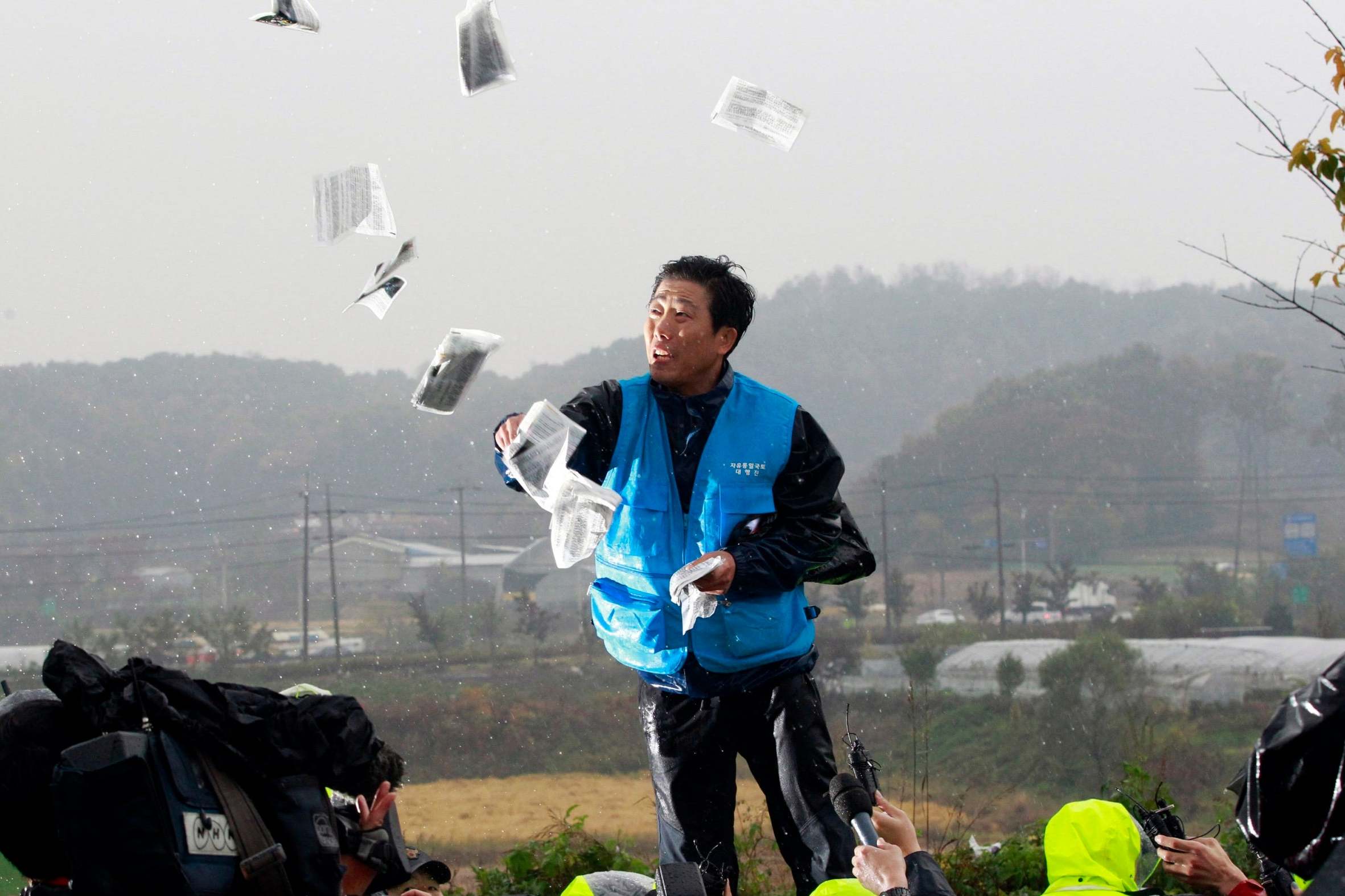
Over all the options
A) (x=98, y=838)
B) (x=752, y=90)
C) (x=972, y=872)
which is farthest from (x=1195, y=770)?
(x=98, y=838)

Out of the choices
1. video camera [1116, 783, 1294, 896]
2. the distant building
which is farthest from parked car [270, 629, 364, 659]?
video camera [1116, 783, 1294, 896]

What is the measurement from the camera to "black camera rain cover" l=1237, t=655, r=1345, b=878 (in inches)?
45.9

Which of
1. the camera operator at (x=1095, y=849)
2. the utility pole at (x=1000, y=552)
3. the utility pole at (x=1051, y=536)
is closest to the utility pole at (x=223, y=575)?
the utility pole at (x=1000, y=552)

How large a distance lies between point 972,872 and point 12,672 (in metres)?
21.3

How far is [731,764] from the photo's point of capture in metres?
3.02

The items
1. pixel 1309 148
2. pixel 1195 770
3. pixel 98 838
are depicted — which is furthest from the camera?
pixel 1195 770

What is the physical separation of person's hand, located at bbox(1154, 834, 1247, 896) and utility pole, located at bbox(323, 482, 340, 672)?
2463cm

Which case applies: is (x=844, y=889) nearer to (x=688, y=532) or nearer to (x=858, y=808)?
(x=858, y=808)

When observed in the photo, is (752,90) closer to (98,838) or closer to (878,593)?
(98,838)

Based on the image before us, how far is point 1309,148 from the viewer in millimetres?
3711

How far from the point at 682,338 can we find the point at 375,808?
1.33 meters

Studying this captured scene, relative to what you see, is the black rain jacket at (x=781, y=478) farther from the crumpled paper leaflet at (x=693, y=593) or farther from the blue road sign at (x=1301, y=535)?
the blue road sign at (x=1301, y=535)

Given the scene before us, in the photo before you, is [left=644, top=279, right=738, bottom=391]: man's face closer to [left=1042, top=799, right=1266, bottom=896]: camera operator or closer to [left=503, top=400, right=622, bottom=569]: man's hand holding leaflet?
[left=503, top=400, right=622, bottom=569]: man's hand holding leaflet

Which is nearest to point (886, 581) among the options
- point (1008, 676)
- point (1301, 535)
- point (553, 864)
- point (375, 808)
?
point (1008, 676)
